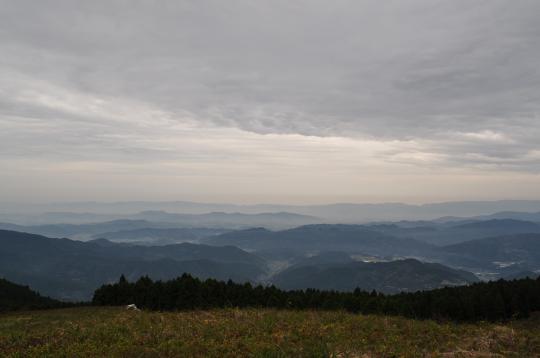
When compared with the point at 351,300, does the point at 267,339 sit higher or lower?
higher

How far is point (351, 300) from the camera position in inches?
1964

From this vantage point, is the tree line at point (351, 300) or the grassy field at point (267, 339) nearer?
the grassy field at point (267, 339)

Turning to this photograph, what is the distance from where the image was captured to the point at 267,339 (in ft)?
69.2

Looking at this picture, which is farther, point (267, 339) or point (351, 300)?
point (351, 300)

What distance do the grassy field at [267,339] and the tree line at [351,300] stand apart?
2032 centimetres

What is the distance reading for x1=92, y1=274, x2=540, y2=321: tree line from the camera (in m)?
47.6

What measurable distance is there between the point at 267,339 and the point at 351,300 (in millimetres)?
31627

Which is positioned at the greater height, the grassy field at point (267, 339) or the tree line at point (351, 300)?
the grassy field at point (267, 339)

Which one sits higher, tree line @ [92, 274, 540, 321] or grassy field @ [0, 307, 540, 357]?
grassy field @ [0, 307, 540, 357]

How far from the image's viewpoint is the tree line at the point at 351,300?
1873 inches

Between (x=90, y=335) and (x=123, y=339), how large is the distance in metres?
2.46

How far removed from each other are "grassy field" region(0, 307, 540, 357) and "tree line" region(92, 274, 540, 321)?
20317mm

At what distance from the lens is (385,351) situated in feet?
62.4

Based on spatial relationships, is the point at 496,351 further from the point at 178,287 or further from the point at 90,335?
the point at 178,287
